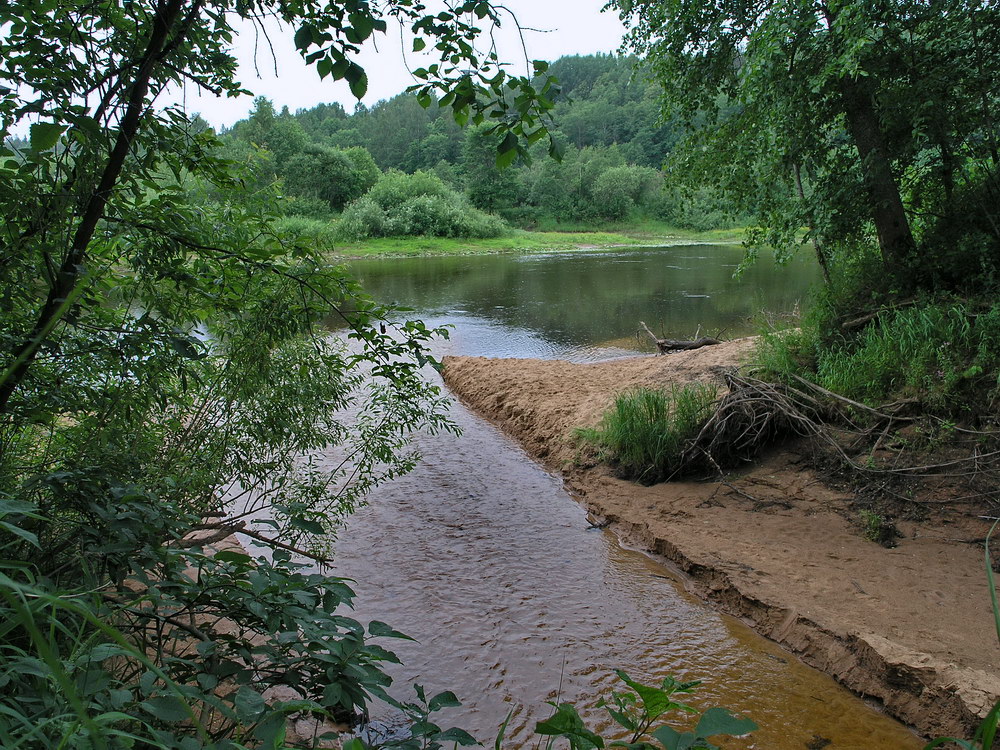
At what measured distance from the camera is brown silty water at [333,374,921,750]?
12.3 feet

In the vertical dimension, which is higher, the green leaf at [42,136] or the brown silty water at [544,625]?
the green leaf at [42,136]

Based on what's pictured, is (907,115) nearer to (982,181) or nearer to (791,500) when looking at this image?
(982,181)

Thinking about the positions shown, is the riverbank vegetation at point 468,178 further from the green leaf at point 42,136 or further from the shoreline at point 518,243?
the green leaf at point 42,136

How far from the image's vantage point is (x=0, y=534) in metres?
2.33

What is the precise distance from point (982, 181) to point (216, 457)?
25.0ft

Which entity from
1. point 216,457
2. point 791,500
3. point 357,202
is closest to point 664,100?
point 791,500

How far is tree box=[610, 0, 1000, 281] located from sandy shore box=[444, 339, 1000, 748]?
7.32 ft

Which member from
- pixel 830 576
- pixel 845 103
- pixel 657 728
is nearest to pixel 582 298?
pixel 845 103

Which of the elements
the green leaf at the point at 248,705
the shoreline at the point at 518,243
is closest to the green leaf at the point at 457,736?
the green leaf at the point at 248,705

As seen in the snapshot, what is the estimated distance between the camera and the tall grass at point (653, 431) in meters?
6.95

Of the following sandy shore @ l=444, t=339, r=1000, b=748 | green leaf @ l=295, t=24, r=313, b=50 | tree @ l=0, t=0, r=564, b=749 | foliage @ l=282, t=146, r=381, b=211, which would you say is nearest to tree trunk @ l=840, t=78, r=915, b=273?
sandy shore @ l=444, t=339, r=1000, b=748

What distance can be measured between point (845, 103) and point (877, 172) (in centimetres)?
81

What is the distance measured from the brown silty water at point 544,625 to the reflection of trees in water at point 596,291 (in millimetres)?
5516

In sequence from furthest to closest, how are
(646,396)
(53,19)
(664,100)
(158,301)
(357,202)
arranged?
(357,202) → (664,100) → (646,396) → (158,301) → (53,19)
